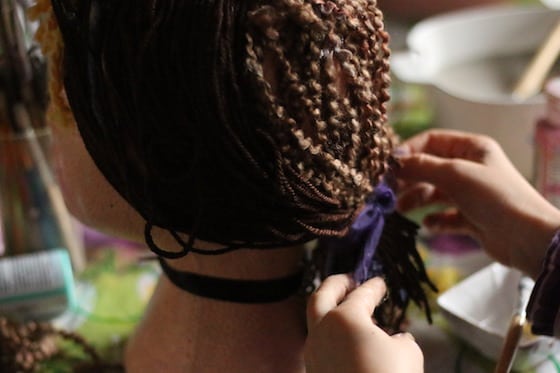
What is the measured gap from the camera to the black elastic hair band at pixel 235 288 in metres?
0.42

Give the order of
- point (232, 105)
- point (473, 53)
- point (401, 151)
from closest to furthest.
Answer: point (232, 105)
point (401, 151)
point (473, 53)

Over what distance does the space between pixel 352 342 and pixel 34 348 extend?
26 cm

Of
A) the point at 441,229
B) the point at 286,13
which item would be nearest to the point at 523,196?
the point at 441,229

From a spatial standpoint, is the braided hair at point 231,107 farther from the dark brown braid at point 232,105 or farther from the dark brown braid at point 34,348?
the dark brown braid at point 34,348

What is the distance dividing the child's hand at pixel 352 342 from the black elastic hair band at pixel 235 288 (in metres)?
0.06

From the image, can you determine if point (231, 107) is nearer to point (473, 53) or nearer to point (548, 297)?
point (548, 297)

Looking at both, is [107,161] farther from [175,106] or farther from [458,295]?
[458,295]

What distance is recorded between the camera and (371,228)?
1.36 ft

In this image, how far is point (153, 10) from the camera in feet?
1.10

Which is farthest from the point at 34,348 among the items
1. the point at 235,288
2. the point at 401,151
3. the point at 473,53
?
the point at 473,53

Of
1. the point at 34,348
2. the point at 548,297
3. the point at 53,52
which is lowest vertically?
the point at 34,348

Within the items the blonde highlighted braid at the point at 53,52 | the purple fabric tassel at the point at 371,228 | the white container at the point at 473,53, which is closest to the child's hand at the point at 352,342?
the purple fabric tassel at the point at 371,228

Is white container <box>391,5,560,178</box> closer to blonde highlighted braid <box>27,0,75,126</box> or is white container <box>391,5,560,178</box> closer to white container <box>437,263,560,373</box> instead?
white container <box>437,263,560,373</box>

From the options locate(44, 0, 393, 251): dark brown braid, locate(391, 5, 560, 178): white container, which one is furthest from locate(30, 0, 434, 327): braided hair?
locate(391, 5, 560, 178): white container
